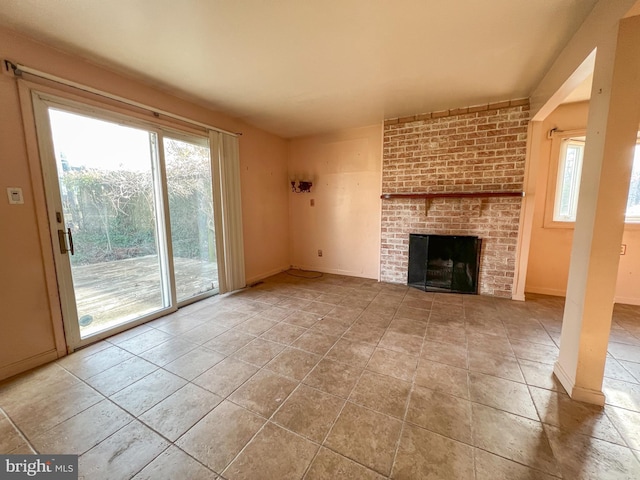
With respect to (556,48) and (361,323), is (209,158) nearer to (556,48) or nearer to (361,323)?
(361,323)

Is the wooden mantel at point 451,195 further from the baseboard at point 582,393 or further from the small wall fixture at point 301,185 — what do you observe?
the baseboard at point 582,393

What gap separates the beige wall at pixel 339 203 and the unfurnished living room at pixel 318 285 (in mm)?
323

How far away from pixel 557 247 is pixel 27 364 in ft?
18.6

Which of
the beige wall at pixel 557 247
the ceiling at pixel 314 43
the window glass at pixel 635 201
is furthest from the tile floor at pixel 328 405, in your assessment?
the ceiling at pixel 314 43

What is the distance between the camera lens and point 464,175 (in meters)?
3.41

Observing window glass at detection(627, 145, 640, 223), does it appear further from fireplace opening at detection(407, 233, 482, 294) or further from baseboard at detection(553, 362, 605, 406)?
baseboard at detection(553, 362, 605, 406)

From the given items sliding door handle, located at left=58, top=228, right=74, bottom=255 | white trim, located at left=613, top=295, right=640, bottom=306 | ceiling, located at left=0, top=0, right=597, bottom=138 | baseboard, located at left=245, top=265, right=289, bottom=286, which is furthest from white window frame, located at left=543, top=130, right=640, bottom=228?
sliding door handle, located at left=58, top=228, right=74, bottom=255

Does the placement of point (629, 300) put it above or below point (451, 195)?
below

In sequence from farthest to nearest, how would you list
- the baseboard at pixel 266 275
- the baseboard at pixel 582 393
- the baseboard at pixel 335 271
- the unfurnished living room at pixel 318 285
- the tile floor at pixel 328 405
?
the baseboard at pixel 335 271 < the baseboard at pixel 266 275 < the baseboard at pixel 582 393 < the unfurnished living room at pixel 318 285 < the tile floor at pixel 328 405

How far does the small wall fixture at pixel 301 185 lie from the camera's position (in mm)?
4480

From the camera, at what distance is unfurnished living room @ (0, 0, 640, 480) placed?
1.32 meters

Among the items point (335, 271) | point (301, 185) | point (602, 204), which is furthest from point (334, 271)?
point (602, 204)

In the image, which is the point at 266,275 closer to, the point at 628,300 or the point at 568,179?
the point at 568,179

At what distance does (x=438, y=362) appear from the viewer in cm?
195
